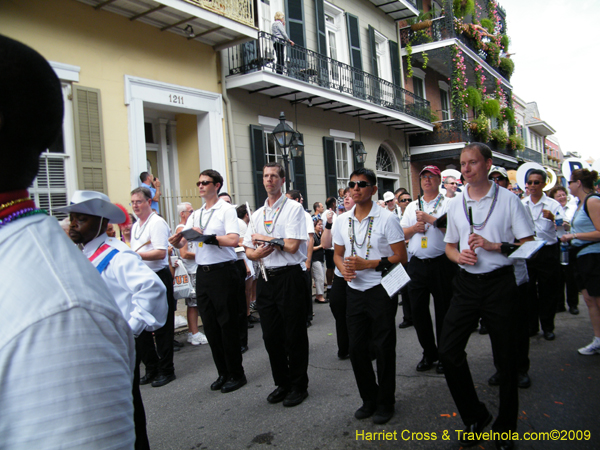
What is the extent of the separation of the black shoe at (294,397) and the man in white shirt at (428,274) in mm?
1355

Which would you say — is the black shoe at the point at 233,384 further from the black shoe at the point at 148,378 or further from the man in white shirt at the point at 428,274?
the man in white shirt at the point at 428,274

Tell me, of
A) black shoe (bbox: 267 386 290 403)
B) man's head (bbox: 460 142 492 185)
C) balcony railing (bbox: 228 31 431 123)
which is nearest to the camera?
man's head (bbox: 460 142 492 185)

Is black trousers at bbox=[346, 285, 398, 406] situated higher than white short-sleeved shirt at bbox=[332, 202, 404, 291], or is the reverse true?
white short-sleeved shirt at bbox=[332, 202, 404, 291]

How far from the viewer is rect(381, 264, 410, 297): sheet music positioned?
3564 millimetres

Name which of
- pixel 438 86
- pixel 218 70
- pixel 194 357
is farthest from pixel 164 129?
pixel 438 86

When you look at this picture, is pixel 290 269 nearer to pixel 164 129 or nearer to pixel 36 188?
pixel 36 188

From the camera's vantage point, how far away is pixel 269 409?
4.08 m

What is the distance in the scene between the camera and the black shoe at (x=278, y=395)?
420 cm

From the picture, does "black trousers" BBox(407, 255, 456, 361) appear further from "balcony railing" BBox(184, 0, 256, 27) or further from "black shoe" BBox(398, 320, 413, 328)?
"balcony railing" BBox(184, 0, 256, 27)

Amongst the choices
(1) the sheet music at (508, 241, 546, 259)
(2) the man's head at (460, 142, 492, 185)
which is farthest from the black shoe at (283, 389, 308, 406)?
(2) the man's head at (460, 142, 492, 185)

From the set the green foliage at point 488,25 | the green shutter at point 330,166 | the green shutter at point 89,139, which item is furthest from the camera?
the green foliage at point 488,25

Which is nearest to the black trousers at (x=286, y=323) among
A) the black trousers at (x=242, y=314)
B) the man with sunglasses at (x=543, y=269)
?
the black trousers at (x=242, y=314)

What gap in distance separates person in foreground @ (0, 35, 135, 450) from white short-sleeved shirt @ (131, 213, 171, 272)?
425 centimetres

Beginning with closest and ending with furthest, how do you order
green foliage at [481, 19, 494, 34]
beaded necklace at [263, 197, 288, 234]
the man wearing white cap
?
the man wearing white cap → beaded necklace at [263, 197, 288, 234] → green foliage at [481, 19, 494, 34]
